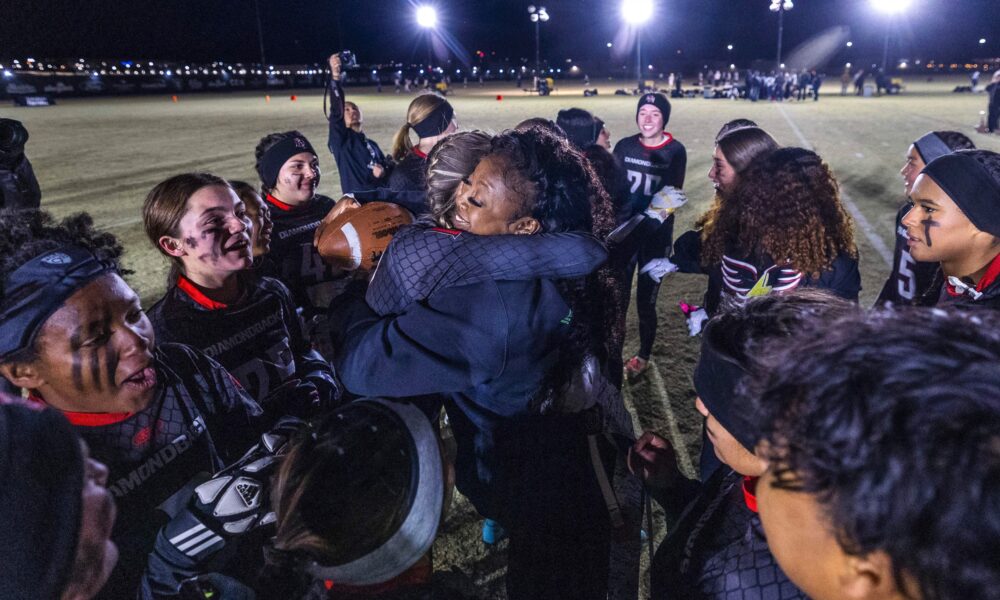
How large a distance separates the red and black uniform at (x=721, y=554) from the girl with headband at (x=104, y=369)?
1.55 meters

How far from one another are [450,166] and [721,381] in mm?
1155

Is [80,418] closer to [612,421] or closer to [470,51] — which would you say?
[612,421]

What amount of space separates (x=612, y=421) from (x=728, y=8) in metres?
130

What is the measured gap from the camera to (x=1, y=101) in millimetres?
38312

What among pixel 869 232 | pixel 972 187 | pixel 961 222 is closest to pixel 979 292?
pixel 961 222

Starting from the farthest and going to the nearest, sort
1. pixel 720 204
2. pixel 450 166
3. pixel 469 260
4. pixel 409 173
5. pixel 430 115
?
pixel 430 115 < pixel 409 173 < pixel 720 204 < pixel 450 166 < pixel 469 260

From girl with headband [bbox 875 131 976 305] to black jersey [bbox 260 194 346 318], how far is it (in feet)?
11.7

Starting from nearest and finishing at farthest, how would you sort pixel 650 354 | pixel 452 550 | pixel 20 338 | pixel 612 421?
pixel 20 338 → pixel 612 421 → pixel 452 550 → pixel 650 354

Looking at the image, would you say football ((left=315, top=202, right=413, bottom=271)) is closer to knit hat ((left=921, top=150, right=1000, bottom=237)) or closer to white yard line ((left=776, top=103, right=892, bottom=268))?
knit hat ((left=921, top=150, right=1000, bottom=237))

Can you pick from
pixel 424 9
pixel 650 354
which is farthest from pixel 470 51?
pixel 650 354

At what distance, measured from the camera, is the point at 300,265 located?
377 cm

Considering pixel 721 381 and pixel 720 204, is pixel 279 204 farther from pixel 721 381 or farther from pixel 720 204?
pixel 721 381

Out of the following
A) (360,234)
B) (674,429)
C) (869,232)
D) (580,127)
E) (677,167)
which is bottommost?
(674,429)

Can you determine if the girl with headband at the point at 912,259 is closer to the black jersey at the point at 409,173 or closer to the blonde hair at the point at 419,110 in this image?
the black jersey at the point at 409,173
